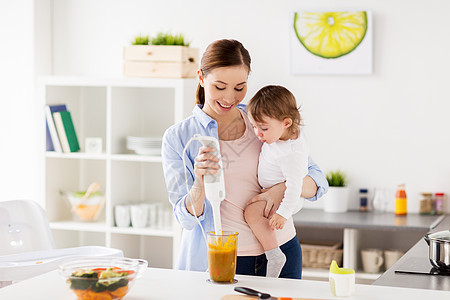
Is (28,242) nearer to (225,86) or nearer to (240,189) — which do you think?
(240,189)

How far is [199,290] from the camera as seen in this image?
189 centimetres

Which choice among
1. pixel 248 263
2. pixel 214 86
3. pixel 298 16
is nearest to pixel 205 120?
pixel 214 86

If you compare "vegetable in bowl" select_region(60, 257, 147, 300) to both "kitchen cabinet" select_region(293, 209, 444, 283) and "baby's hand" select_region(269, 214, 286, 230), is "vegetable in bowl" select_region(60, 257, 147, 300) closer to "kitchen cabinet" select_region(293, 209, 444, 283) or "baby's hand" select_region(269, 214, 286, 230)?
"baby's hand" select_region(269, 214, 286, 230)

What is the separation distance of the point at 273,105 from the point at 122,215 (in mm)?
2142

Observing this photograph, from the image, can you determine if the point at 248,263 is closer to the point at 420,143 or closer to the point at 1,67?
the point at 420,143

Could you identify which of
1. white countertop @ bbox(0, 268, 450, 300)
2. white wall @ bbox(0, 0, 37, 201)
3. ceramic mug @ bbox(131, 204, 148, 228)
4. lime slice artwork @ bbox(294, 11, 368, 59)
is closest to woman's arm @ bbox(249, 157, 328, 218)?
white countertop @ bbox(0, 268, 450, 300)

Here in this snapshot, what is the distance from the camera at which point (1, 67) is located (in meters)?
4.45

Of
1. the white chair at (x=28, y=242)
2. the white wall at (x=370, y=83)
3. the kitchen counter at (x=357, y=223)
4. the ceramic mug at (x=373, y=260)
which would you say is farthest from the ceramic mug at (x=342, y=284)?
the white wall at (x=370, y=83)

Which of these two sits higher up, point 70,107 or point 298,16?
point 298,16

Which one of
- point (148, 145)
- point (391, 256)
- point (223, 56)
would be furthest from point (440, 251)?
point (148, 145)

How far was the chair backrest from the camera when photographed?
2.97 metres

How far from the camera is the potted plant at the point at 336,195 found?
3984 mm

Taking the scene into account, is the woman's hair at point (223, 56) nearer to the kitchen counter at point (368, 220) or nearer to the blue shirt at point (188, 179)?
the blue shirt at point (188, 179)

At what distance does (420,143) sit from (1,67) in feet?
8.71
